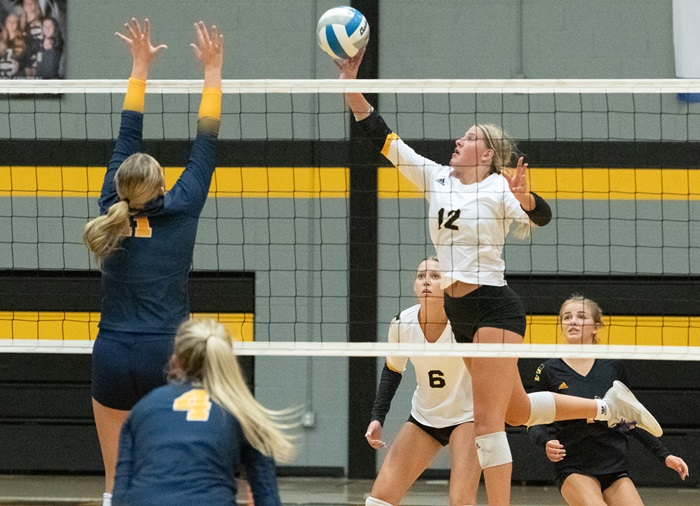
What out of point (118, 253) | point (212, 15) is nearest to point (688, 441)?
point (212, 15)

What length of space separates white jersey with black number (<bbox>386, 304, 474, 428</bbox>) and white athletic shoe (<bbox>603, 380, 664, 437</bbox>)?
2.50 ft

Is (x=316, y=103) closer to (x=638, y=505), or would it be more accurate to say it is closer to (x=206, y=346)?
(x=638, y=505)

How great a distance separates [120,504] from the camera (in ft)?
11.7

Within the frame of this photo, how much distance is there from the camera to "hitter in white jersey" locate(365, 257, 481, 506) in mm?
6000

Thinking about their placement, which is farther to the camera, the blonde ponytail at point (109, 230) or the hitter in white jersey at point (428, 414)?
the hitter in white jersey at point (428, 414)

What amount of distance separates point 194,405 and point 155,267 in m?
1.35

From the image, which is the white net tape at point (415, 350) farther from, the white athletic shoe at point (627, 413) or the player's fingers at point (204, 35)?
the player's fingers at point (204, 35)

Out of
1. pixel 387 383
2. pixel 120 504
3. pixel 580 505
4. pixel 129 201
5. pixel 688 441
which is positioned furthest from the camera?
pixel 688 441

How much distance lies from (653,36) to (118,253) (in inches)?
249

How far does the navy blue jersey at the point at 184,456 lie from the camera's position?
137 inches

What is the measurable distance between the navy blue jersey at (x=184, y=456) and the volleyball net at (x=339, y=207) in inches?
225

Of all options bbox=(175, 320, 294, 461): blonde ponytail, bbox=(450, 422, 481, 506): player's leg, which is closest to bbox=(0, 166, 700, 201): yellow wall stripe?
bbox=(450, 422, 481, 506): player's leg

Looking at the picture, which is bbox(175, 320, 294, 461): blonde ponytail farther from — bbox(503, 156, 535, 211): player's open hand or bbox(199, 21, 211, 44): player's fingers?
bbox(503, 156, 535, 211): player's open hand

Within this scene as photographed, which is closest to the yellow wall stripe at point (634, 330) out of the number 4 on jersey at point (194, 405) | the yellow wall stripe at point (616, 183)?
the yellow wall stripe at point (616, 183)
